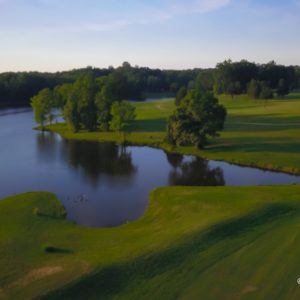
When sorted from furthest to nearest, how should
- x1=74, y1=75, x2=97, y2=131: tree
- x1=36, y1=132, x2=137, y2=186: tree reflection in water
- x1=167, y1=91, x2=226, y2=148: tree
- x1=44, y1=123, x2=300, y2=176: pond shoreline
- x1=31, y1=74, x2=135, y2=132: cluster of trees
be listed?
x1=74, y1=75, x2=97, y2=131: tree, x1=31, y1=74, x2=135, y2=132: cluster of trees, x1=167, y1=91, x2=226, y2=148: tree, x1=44, y1=123, x2=300, y2=176: pond shoreline, x1=36, y1=132, x2=137, y2=186: tree reflection in water

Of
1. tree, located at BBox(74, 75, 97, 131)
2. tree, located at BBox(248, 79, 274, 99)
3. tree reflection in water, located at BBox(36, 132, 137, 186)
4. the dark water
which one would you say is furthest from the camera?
tree, located at BBox(248, 79, 274, 99)

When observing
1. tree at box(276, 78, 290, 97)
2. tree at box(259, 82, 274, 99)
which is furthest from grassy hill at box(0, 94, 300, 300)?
tree at box(276, 78, 290, 97)

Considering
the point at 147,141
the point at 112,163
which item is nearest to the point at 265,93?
the point at 147,141

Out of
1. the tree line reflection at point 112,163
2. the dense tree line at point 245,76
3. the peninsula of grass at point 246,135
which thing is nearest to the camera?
the tree line reflection at point 112,163

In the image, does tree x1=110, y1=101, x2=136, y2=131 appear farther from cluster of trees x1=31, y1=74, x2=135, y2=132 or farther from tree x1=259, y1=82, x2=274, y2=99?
tree x1=259, y1=82, x2=274, y2=99

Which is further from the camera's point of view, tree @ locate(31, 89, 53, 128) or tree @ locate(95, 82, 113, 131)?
Answer: tree @ locate(31, 89, 53, 128)

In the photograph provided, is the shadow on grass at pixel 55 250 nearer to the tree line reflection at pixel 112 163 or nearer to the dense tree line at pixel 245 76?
the tree line reflection at pixel 112 163

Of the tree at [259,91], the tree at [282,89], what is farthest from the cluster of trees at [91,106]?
the tree at [282,89]

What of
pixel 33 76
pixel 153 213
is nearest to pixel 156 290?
pixel 153 213
